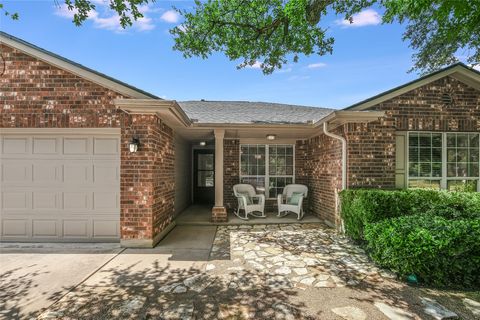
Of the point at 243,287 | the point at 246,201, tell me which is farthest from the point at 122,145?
the point at 246,201

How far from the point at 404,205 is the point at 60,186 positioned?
7.11 m

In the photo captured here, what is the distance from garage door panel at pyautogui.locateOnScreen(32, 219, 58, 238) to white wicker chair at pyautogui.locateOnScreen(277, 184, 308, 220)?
5.65m

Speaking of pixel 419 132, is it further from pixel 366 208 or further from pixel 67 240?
pixel 67 240

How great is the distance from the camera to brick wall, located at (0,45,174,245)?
16.5 ft

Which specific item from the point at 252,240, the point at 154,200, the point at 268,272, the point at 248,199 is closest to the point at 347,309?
the point at 268,272

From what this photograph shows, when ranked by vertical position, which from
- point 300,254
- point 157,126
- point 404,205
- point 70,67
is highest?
point 70,67

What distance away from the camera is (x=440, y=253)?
133 inches

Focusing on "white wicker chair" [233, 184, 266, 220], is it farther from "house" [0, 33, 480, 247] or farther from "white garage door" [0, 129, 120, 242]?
"white garage door" [0, 129, 120, 242]

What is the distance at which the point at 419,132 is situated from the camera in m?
6.08

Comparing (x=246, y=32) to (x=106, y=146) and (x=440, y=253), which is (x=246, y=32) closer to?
(x=106, y=146)

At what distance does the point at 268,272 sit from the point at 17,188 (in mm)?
5564

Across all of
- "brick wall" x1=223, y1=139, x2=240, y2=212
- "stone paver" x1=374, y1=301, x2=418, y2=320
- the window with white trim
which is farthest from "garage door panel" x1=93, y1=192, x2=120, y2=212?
"stone paver" x1=374, y1=301, x2=418, y2=320

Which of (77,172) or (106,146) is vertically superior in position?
(106,146)

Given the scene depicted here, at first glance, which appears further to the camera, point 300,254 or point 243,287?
point 300,254
